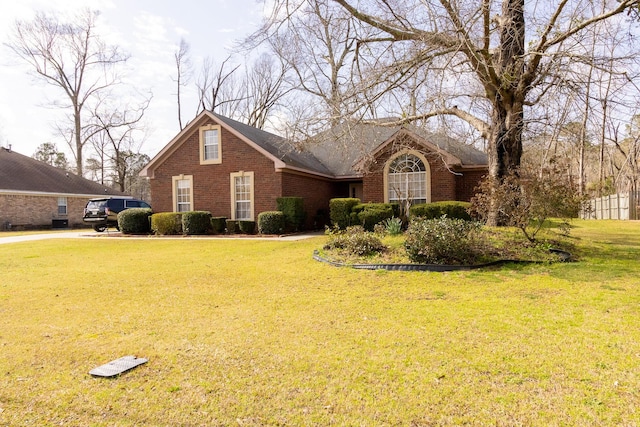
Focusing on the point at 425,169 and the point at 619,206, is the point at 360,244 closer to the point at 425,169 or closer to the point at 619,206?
the point at 425,169

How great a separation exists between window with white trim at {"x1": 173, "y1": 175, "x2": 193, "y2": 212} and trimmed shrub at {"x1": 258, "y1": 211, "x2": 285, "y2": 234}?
469 centimetres

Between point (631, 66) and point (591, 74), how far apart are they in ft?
2.48

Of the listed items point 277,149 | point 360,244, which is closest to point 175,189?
point 277,149

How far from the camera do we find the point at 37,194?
87.8ft

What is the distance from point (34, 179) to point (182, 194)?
15.8 meters

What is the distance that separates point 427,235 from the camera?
318 inches

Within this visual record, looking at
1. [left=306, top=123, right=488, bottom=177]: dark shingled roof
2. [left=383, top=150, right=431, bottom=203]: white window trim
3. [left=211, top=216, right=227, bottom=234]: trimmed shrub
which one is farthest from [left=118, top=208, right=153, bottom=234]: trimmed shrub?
[left=383, top=150, right=431, bottom=203]: white window trim

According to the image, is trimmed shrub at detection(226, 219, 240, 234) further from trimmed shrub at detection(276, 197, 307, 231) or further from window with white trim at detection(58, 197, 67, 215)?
window with white trim at detection(58, 197, 67, 215)

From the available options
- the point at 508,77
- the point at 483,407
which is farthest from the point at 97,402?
the point at 508,77

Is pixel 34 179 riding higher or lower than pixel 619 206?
higher

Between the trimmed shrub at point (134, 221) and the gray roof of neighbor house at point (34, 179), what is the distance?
1206 cm

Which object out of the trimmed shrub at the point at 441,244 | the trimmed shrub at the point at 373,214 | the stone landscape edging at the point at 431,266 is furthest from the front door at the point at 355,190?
the trimmed shrub at the point at 441,244

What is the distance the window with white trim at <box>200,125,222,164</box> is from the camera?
18406mm

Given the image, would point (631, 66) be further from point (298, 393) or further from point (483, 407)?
point (298, 393)
